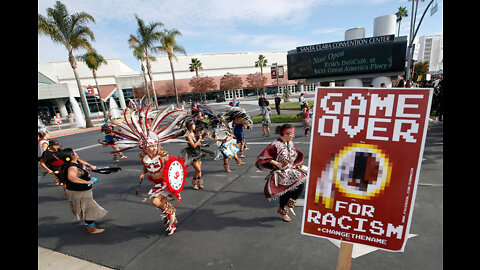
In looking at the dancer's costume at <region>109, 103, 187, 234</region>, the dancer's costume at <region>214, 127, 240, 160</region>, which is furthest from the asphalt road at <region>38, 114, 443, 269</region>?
the dancer's costume at <region>214, 127, 240, 160</region>

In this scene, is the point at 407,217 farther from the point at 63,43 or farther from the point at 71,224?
the point at 63,43

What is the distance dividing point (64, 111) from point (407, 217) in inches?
1807

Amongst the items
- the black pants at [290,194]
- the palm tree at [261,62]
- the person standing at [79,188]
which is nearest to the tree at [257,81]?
the palm tree at [261,62]

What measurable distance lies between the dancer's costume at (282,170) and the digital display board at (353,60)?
13591mm

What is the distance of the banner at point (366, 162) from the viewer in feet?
4.88

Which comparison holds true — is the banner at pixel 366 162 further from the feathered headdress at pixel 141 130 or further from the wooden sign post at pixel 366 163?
the feathered headdress at pixel 141 130

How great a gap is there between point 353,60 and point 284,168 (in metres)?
14.1

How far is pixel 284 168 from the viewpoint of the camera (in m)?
3.69

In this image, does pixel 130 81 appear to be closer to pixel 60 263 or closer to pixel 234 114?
pixel 234 114

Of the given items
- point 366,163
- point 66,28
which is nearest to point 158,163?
point 366,163

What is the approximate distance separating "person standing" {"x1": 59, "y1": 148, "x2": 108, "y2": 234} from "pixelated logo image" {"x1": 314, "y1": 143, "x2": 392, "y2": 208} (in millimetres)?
3881

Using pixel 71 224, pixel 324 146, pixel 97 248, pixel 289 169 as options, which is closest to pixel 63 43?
pixel 71 224

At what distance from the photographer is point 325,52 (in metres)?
15.0
